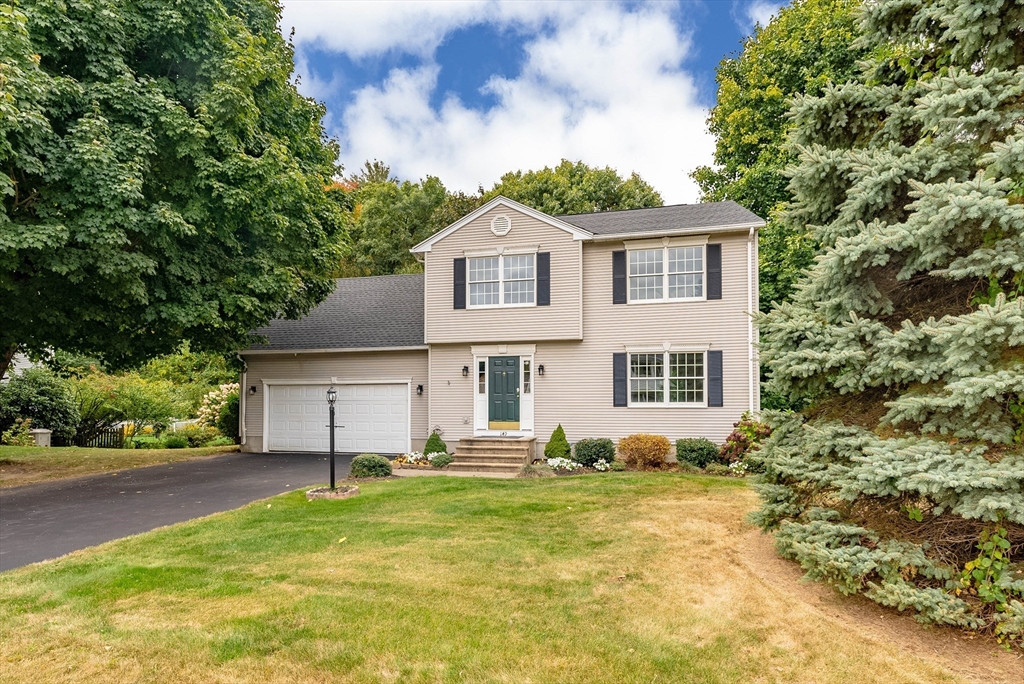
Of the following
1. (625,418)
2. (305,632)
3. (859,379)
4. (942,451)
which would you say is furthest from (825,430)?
(625,418)

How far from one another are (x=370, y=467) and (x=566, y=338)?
17.5 ft

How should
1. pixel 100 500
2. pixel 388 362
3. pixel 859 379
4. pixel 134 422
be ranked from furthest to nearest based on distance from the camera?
pixel 134 422
pixel 388 362
pixel 100 500
pixel 859 379

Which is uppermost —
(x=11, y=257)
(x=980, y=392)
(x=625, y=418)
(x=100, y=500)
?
(x=11, y=257)

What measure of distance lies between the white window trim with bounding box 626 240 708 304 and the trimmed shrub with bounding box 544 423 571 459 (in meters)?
3.50

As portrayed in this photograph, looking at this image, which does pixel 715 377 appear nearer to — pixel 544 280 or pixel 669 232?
pixel 669 232

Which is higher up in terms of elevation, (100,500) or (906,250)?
(906,250)

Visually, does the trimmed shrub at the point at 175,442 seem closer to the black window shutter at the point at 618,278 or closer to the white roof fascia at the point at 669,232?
the black window shutter at the point at 618,278

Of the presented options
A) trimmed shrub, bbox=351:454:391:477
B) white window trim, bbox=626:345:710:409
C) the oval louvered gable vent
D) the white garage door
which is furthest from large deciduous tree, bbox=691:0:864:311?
trimmed shrub, bbox=351:454:391:477

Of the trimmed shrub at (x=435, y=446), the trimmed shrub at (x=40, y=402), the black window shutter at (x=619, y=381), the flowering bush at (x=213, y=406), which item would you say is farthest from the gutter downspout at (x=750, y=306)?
the trimmed shrub at (x=40, y=402)

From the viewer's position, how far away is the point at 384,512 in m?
8.46

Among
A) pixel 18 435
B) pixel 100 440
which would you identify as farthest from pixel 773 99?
pixel 18 435

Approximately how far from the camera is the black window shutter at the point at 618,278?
13945 mm

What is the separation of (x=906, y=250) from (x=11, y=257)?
11603 millimetres

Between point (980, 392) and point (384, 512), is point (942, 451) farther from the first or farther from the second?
point (384, 512)
